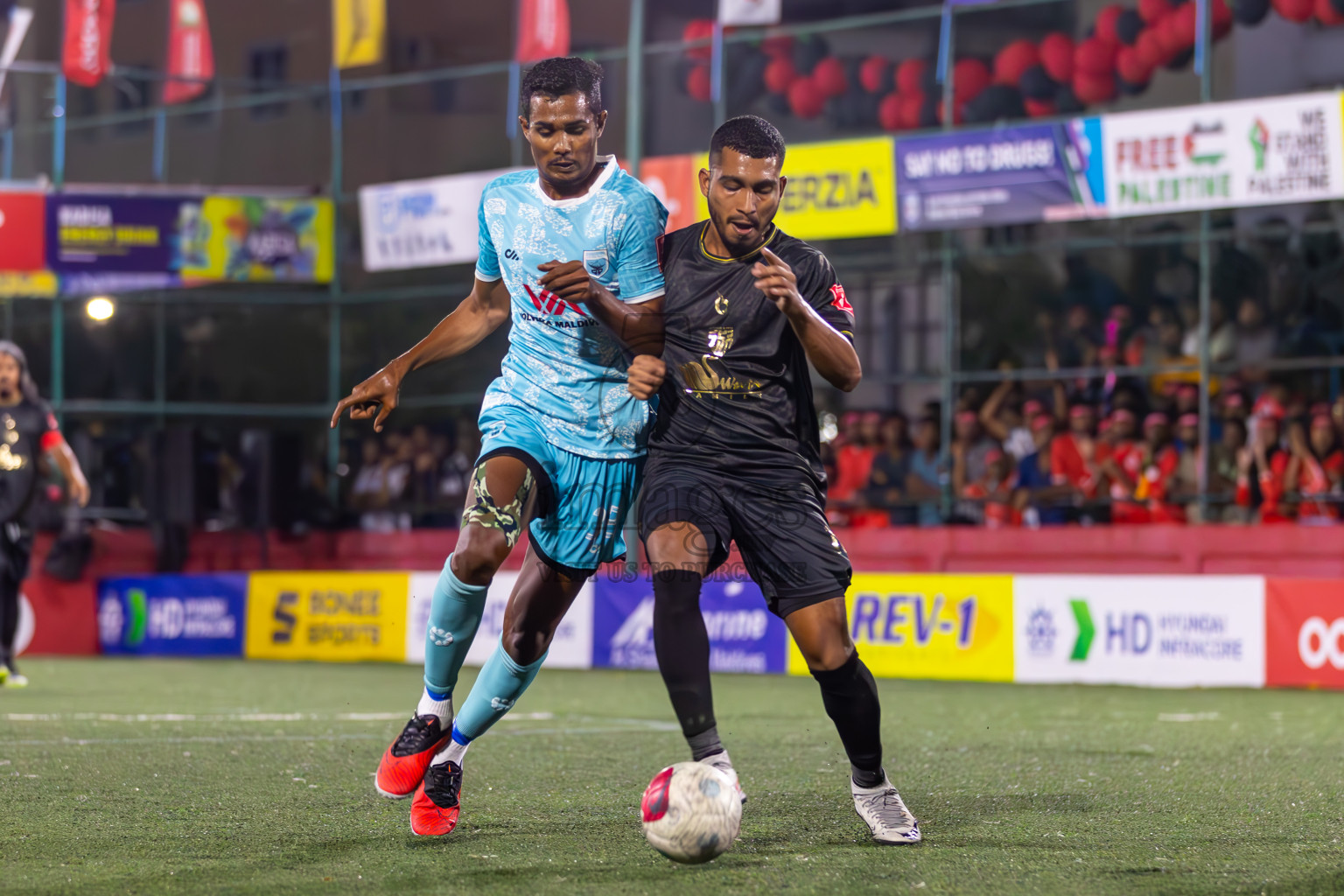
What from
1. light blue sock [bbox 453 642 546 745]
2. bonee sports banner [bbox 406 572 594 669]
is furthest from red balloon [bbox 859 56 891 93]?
light blue sock [bbox 453 642 546 745]

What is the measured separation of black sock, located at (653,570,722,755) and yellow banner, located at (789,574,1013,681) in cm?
940

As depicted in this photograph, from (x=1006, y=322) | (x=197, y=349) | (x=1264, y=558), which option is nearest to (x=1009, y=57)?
(x=1006, y=322)

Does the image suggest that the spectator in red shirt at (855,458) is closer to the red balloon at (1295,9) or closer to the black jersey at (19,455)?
the red balloon at (1295,9)

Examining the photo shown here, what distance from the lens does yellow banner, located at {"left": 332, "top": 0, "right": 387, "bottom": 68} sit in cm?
2270

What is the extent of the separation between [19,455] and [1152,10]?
1263cm

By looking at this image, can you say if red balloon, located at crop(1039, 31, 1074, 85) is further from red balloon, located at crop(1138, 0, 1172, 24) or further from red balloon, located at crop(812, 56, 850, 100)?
red balloon, located at crop(812, 56, 850, 100)

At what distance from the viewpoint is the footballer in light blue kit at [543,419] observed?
16.8 ft

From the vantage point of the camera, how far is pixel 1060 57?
19.1 metres

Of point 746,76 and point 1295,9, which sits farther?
point 746,76

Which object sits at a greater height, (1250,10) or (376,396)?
(1250,10)

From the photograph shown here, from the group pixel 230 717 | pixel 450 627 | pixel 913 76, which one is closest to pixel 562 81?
pixel 450 627

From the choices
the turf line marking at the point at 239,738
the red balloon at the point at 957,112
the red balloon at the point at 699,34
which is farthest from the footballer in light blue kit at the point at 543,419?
the red balloon at the point at 699,34

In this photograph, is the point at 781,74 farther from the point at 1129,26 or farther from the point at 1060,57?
the point at 1129,26

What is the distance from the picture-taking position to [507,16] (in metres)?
30.3
